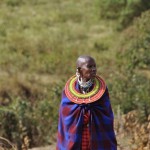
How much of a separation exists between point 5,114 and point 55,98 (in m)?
1.21

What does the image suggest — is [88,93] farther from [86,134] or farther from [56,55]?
[56,55]

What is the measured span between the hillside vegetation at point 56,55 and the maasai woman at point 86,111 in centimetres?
162

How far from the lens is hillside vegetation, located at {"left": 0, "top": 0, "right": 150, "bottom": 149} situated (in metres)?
6.65

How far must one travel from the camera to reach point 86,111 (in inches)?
120

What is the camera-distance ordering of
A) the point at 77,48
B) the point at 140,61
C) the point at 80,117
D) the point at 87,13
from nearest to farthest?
the point at 80,117
the point at 140,61
the point at 77,48
the point at 87,13

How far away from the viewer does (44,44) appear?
13.1 meters

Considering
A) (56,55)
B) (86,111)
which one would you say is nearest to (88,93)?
(86,111)

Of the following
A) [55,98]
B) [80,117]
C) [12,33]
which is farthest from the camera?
[12,33]

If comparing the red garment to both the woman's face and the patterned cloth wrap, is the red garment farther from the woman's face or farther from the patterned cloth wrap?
the woman's face

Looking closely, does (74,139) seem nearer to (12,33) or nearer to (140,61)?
(140,61)

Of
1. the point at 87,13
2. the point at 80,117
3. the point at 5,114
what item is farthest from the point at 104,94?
the point at 87,13

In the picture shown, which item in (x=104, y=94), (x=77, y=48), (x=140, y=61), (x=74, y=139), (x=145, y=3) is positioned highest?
(x=145, y=3)

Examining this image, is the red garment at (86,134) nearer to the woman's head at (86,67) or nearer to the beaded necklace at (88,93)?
the beaded necklace at (88,93)

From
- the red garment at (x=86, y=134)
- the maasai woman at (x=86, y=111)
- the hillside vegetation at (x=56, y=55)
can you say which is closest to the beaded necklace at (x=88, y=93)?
the maasai woman at (x=86, y=111)
